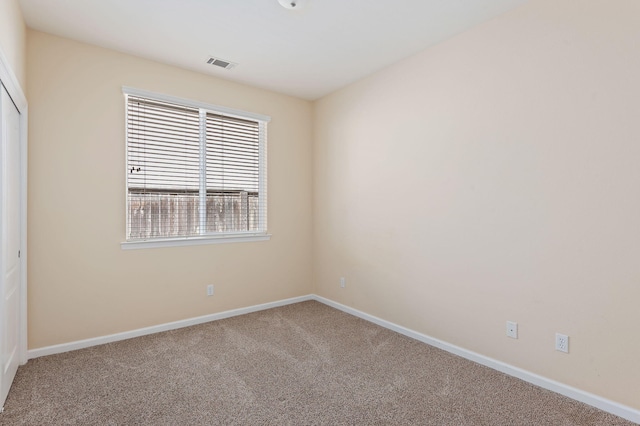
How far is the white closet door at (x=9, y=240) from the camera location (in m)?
2.00

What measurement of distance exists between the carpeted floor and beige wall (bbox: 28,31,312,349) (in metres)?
0.34

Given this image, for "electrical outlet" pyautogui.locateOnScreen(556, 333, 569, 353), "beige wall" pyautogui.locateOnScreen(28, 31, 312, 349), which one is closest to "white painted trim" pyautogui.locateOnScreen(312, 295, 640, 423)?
"electrical outlet" pyautogui.locateOnScreen(556, 333, 569, 353)

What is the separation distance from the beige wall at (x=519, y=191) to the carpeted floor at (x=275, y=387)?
371 millimetres

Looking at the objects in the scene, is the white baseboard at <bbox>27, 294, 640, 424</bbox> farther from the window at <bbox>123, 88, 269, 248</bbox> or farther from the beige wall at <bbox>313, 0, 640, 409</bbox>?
the window at <bbox>123, 88, 269, 248</bbox>

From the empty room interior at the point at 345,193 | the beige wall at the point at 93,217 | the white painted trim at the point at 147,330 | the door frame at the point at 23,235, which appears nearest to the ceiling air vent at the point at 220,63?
the empty room interior at the point at 345,193

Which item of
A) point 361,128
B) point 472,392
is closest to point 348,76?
point 361,128

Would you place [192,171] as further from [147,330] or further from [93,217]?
[147,330]

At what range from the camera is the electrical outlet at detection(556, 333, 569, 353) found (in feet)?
7.13

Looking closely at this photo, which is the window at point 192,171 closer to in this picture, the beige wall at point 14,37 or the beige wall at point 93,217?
the beige wall at point 93,217

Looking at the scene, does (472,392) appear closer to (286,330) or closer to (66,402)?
(286,330)

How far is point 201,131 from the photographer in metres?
3.57

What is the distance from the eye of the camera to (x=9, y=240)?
222 cm

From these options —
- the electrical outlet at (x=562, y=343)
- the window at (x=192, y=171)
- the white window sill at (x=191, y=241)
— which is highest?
the window at (x=192, y=171)

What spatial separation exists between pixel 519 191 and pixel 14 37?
11.8ft
